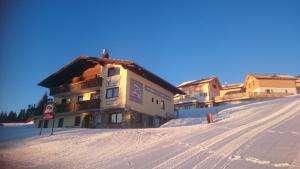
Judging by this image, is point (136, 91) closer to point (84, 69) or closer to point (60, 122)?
point (84, 69)

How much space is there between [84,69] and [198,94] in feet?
101

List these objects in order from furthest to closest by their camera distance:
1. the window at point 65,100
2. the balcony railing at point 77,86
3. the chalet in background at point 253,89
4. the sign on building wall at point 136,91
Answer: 1. the chalet in background at point 253,89
2. the window at point 65,100
3. the balcony railing at point 77,86
4. the sign on building wall at point 136,91

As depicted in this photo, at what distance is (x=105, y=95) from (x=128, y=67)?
4.30 metres

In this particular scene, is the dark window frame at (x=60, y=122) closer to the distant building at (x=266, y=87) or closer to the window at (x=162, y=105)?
the window at (x=162, y=105)

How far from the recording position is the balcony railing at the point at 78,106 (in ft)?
116

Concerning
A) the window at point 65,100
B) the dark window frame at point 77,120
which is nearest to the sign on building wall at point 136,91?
the dark window frame at point 77,120

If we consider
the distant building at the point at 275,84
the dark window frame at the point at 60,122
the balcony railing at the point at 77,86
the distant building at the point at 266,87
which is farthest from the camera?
the distant building at the point at 275,84

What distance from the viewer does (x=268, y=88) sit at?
6138cm

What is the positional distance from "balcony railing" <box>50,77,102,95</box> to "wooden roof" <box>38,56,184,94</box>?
65.8 inches

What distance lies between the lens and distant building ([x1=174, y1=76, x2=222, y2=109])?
6216 cm

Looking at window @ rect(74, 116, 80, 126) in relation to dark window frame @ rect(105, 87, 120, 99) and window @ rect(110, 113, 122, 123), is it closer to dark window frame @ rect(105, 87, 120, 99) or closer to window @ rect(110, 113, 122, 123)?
dark window frame @ rect(105, 87, 120, 99)

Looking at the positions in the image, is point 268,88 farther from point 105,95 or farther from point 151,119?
point 105,95

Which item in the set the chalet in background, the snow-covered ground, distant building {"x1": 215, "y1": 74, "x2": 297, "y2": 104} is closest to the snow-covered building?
the snow-covered ground

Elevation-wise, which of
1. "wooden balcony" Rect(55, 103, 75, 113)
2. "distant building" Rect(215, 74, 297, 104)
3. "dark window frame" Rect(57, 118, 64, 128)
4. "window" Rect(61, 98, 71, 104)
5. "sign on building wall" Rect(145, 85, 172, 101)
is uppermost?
"distant building" Rect(215, 74, 297, 104)
